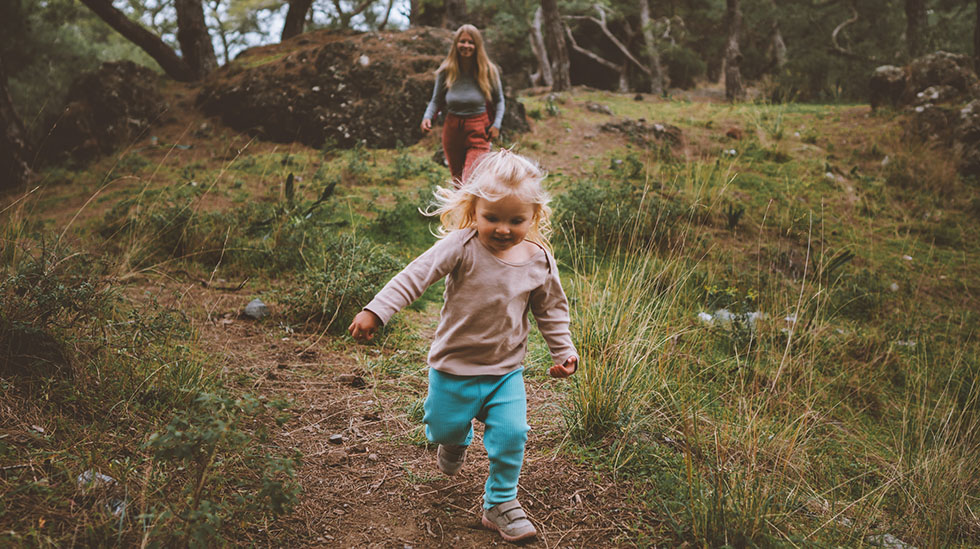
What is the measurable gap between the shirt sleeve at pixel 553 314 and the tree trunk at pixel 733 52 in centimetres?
1286

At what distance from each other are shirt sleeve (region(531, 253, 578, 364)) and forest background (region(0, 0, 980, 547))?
53cm

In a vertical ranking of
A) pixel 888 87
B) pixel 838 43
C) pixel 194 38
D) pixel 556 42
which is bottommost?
pixel 888 87

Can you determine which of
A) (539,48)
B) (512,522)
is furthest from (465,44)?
(539,48)

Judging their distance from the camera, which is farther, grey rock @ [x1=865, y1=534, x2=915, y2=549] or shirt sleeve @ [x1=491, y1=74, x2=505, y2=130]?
shirt sleeve @ [x1=491, y1=74, x2=505, y2=130]

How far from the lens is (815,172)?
25.8 ft

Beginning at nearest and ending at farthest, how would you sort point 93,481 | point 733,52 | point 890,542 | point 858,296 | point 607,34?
point 93,481 → point 890,542 → point 858,296 → point 733,52 → point 607,34

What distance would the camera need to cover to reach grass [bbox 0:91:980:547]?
1997mm

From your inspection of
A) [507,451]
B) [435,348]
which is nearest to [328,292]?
[435,348]

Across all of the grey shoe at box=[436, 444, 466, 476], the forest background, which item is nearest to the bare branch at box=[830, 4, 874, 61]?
the forest background

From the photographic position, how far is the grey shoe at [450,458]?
7.75 ft

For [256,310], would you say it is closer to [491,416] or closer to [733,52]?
[491,416]

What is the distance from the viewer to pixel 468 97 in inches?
219

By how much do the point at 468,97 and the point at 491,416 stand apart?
13.5 feet

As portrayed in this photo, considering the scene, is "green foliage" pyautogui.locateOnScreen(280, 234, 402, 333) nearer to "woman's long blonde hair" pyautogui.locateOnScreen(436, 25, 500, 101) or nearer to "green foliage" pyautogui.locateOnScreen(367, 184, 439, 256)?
"green foliage" pyautogui.locateOnScreen(367, 184, 439, 256)
